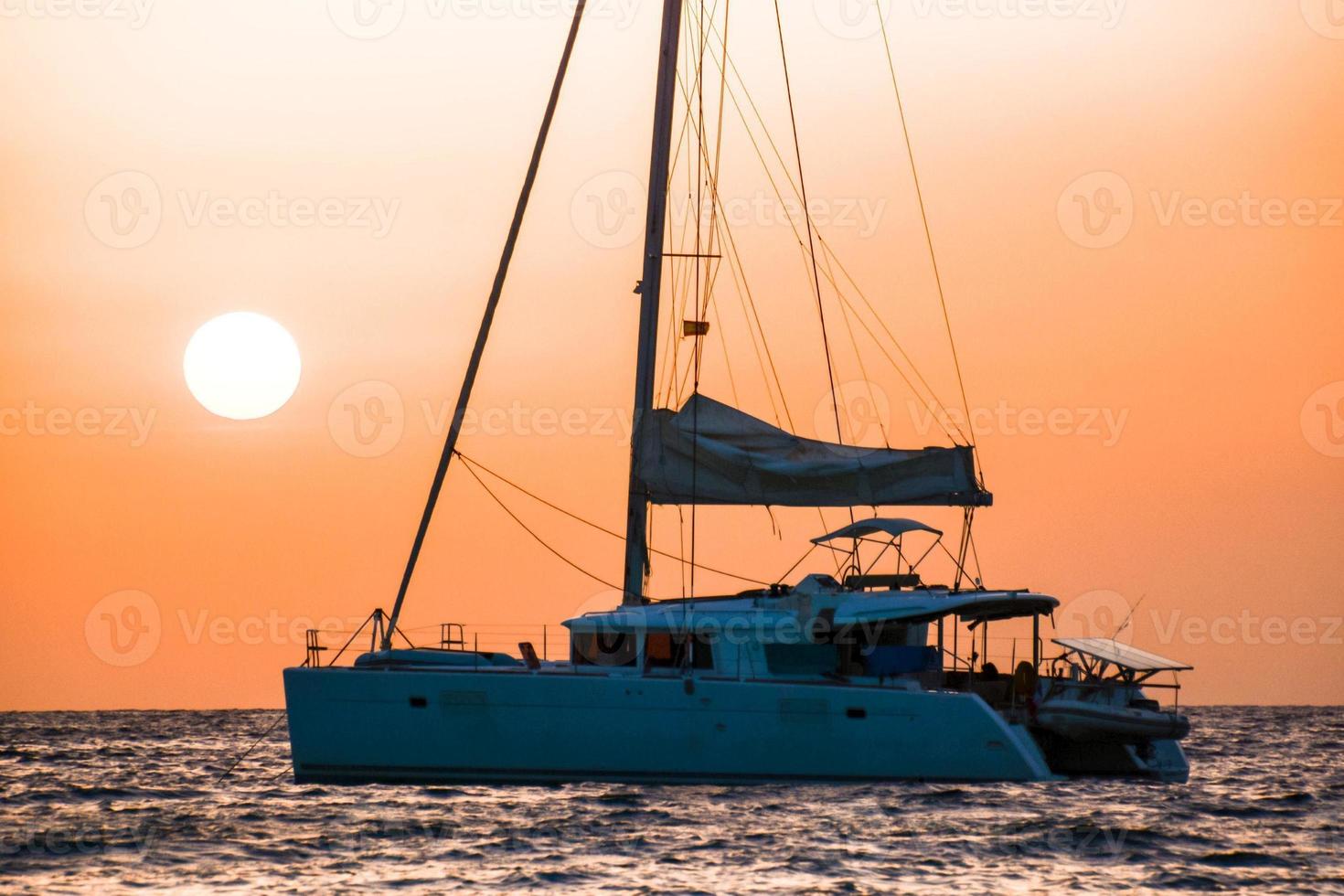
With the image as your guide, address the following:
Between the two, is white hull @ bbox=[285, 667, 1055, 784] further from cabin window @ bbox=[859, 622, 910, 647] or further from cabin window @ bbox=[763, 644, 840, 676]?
cabin window @ bbox=[859, 622, 910, 647]

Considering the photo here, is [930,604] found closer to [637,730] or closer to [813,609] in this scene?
[813,609]

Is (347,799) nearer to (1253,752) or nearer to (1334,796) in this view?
(1334,796)

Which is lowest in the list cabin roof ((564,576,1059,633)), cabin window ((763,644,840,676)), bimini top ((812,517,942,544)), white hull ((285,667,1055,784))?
white hull ((285,667,1055,784))

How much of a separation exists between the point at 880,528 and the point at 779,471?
67.4 inches

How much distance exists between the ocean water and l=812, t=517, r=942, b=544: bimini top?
145 inches

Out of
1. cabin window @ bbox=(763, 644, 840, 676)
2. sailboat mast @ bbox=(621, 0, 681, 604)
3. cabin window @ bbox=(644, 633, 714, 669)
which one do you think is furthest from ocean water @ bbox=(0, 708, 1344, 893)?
sailboat mast @ bbox=(621, 0, 681, 604)

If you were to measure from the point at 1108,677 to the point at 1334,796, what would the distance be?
6.05 meters

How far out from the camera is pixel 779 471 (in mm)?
29266

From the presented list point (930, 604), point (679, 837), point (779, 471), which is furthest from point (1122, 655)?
point (679, 837)

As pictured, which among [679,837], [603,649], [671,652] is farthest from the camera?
[603,649]

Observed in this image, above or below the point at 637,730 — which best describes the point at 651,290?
above

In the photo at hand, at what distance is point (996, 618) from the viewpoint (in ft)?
97.9

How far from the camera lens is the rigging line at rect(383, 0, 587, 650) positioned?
29.8 m

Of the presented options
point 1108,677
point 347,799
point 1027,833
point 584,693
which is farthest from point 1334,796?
point 347,799
